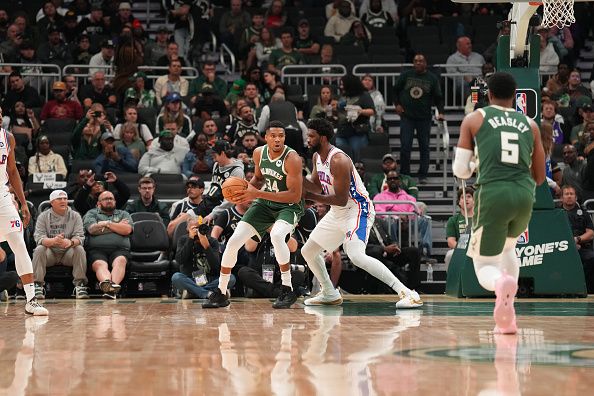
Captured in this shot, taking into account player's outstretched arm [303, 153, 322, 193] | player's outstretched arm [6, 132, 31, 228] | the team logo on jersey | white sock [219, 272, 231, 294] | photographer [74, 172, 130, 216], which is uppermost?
the team logo on jersey

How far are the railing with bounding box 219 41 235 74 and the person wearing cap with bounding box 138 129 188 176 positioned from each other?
4428 mm

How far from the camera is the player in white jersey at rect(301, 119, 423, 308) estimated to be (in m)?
11.2

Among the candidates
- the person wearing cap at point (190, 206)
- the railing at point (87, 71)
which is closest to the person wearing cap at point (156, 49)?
the railing at point (87, 71)

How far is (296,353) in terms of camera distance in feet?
23.0

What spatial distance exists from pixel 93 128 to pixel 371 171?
4.51 meters

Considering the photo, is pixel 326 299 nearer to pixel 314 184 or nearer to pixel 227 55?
pixel 314 184

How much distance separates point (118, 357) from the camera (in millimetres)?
6852

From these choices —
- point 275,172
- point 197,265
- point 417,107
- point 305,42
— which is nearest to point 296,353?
point 275,172

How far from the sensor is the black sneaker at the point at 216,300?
1167cm

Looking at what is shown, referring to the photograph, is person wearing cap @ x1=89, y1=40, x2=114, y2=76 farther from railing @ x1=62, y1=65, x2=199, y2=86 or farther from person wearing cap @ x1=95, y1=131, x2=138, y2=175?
person wearing cap @ x1=95, y1=131, x2=138, y2=175

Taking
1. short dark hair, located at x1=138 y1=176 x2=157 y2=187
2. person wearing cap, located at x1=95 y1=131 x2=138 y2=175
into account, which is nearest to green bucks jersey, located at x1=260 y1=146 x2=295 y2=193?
short dark hair, located at x1=138 y1=176 x2=157 y2=187

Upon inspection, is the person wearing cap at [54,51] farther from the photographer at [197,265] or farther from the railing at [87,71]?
the photographer at [197,265]

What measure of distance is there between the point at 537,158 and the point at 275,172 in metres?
3.78

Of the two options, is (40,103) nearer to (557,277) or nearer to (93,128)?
(93,128)
